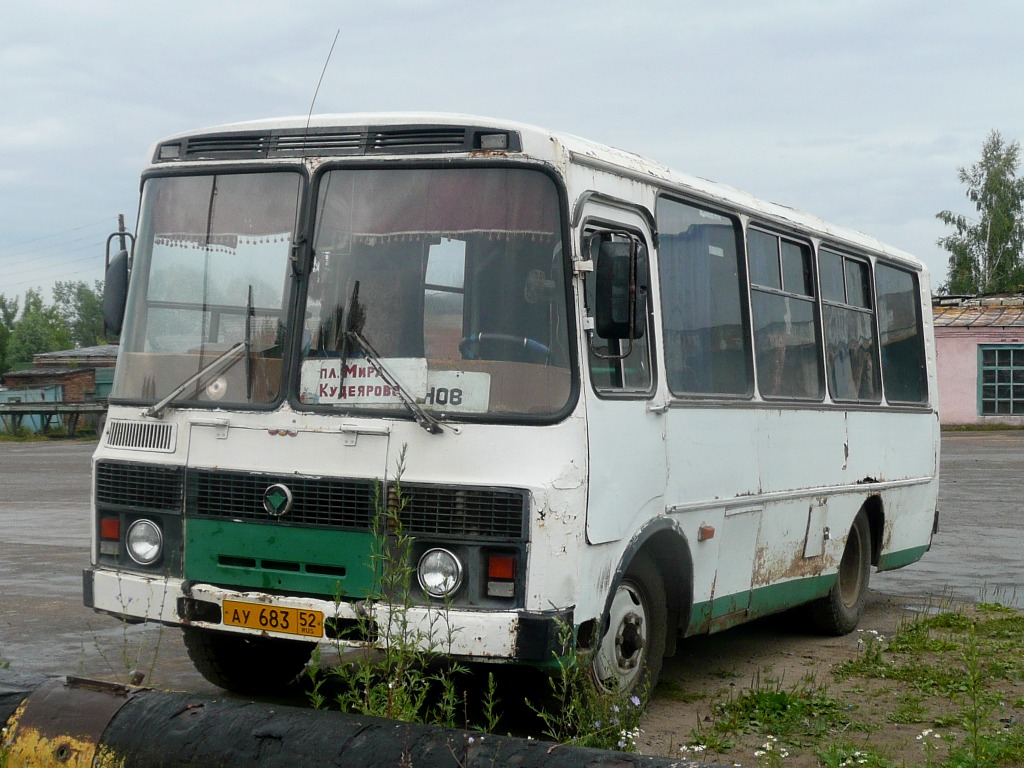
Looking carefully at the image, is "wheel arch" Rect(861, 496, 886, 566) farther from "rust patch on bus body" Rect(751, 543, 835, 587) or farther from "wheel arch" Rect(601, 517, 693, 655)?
"wheel arch" Rect(601, 517, 693, 655)

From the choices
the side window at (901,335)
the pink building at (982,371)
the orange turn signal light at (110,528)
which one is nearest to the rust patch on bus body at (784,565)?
the side window at (901,335)

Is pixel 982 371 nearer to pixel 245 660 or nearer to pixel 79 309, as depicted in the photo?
pixel 245 660

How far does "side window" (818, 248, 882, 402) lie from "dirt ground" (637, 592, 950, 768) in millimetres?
1781

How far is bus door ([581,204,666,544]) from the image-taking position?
619 cm

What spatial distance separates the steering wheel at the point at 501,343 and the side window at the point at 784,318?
2.70m

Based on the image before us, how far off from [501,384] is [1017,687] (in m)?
3.90

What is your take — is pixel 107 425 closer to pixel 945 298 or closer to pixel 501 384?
pixel 501 384

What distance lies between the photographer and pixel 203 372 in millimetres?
6539

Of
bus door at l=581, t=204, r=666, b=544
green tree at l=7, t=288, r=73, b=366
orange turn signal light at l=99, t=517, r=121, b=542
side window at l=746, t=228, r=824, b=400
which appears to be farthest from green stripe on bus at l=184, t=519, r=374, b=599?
green tree at l=7, t=288, r=73, b=366

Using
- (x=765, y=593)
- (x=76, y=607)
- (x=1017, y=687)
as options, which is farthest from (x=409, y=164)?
(x=76, y=607)

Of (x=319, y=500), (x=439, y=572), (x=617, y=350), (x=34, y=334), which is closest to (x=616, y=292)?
(x=617, y=350)

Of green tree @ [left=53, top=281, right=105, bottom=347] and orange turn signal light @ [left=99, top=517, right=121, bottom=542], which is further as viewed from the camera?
green tree @ [left=53, top=281, right=105, bottom=347]

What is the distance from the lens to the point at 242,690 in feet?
24.2

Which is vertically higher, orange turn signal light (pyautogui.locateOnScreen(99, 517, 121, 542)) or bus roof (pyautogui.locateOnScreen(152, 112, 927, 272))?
bus roof (pyautogui.locateOnScreen(152, 112, 927, 272))
